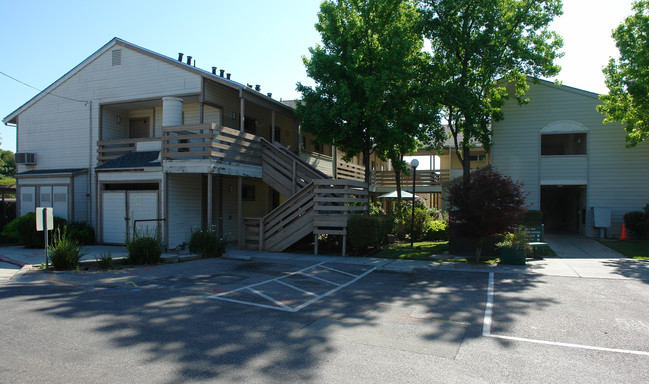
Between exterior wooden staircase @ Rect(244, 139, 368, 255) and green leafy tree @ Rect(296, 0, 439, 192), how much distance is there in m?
2.39

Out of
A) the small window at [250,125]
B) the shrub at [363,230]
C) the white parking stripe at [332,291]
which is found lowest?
the white parking stripe at [332,291]

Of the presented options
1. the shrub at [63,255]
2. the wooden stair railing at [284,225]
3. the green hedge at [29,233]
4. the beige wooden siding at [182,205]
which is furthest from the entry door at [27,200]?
the wooden stair railing at [284,225]

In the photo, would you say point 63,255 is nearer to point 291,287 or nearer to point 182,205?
point 182,205

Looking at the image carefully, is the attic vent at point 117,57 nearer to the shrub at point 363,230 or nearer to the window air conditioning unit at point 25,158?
the window air conditioning unit at point 25,158

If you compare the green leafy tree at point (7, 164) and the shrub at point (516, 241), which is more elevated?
the green leafy tree at point (7, 164)

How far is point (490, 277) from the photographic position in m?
10.6

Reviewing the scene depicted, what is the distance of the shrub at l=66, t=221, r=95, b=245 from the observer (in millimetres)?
15484

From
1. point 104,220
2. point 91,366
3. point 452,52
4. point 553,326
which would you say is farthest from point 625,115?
point 104,220

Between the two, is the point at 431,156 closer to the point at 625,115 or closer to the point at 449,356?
the point at 625,115

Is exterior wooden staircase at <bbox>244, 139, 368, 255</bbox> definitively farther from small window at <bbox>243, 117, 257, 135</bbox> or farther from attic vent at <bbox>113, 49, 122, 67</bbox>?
attic vent at <bbox>113, 49, 122, 67</bbox>

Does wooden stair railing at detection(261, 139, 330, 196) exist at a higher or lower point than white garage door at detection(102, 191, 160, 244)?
higher

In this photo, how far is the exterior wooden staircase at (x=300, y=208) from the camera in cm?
1395

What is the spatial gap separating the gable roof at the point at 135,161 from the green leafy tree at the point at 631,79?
18.0 meters

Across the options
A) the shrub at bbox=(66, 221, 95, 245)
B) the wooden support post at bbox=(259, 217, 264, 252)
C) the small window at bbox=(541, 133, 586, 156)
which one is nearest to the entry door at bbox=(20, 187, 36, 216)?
the shrub at bbox=(66, 221, 95, 245)
